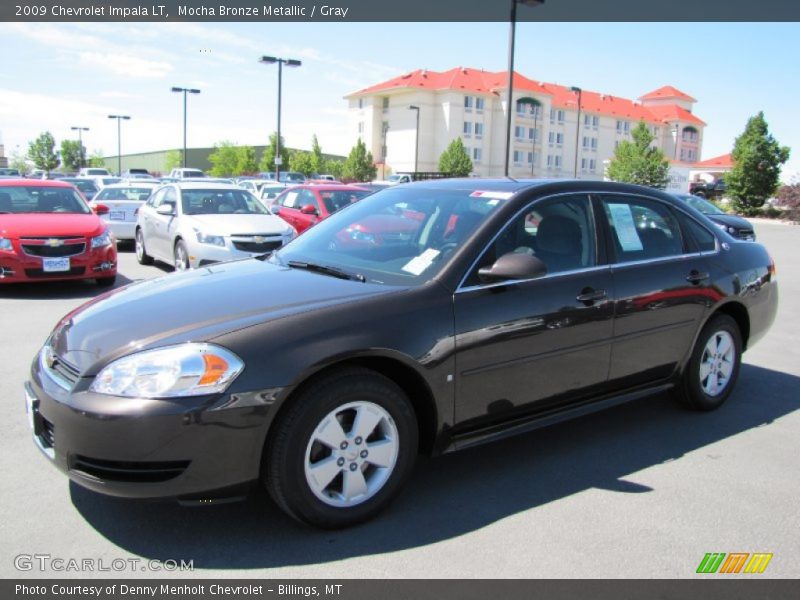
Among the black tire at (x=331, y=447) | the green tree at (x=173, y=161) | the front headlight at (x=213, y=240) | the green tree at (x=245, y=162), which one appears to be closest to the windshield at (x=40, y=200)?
the front headlight at (x=213, y=240)

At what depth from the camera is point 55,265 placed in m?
9.14

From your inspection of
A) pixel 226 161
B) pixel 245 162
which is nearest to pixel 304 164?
pixel 245 162

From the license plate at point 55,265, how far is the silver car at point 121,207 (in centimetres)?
536

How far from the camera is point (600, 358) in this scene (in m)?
4.07

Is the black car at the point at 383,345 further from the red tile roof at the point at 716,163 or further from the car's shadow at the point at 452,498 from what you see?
the red tile roof at the point at 716,163

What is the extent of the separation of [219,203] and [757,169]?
4013cm

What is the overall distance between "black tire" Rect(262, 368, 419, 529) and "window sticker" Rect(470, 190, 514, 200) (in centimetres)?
138

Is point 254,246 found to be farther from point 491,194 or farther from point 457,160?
point 457,160

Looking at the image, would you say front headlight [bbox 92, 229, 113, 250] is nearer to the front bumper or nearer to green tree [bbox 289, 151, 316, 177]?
the front bumper

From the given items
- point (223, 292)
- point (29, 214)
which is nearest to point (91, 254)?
point (29, 214)

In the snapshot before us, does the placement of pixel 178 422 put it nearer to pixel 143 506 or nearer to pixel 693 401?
pixel 143 506

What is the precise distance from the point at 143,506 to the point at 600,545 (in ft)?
7.14

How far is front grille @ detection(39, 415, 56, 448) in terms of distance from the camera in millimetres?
3041

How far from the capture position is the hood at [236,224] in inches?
413
